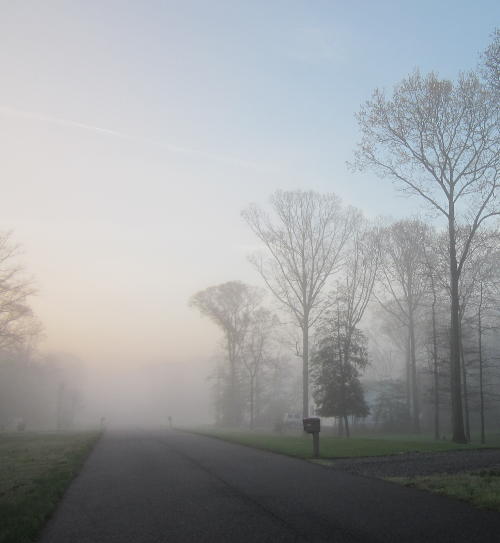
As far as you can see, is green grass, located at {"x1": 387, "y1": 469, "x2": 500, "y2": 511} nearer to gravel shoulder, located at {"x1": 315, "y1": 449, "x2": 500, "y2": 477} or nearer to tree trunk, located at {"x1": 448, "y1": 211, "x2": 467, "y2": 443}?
gravel shoulder, located at {"x1": 315, "y1": 449, "x2": 500, "y2": 477}

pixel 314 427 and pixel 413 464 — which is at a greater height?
pixel 314 427

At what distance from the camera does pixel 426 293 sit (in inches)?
1439

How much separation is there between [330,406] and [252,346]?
2114 cm

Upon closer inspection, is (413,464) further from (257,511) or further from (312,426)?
(257,511)

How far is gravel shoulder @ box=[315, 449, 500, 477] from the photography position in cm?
1083

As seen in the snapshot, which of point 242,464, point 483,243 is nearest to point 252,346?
point 483,243

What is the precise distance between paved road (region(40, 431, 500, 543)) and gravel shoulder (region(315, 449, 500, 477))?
97cm

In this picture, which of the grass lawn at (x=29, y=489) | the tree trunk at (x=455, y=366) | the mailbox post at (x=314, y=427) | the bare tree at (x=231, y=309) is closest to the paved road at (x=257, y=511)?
the grass lawn at (x=29, y=489)

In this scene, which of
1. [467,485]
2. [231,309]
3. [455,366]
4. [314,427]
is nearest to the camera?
[467,485]

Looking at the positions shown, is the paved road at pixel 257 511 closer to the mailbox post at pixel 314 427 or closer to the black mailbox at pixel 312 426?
the mailbox post at pixel 314 427

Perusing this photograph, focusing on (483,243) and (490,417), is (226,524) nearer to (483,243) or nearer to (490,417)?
(483,243)

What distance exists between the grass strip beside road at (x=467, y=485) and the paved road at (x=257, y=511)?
0.38m

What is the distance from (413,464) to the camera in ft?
40.0

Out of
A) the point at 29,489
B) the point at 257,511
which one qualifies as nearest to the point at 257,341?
the point at 29,489
